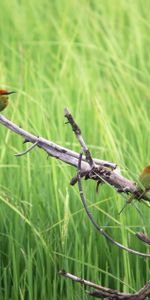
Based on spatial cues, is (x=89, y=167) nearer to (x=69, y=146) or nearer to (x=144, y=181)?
(x=144, y=181)

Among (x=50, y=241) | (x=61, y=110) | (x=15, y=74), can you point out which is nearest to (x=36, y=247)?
(x=50, y=241)

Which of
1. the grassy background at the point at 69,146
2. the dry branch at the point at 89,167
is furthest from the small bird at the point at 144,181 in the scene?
the grassy background at the point at 69,146

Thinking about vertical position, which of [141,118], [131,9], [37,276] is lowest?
[37,276]

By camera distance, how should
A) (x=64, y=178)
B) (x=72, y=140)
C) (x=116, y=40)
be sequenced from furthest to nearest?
(x=116, y=40) → (x=72, y=140) → (x=64, y=178)

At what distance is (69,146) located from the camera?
116 inches

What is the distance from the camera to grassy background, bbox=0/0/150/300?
92.5 inches

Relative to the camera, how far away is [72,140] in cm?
302

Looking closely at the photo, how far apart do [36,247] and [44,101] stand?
1.19 meters

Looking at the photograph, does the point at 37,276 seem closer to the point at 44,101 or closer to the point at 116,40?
the point at 44,101

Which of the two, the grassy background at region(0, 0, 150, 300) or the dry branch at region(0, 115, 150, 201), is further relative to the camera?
the grassy background at region(0, 0, 150, 300)

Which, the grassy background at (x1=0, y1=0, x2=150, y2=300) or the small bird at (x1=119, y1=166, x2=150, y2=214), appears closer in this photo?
the small bird at (x1=119, y1=166, x2=150, y2=214)

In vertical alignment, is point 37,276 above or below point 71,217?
below

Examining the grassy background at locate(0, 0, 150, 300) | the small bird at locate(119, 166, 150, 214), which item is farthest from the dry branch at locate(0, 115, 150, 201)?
the grassy background at locate(0, 0, 150, 300)

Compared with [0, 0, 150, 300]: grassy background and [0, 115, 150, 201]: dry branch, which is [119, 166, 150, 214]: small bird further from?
[0, 0, 150, 300]: grassy background
